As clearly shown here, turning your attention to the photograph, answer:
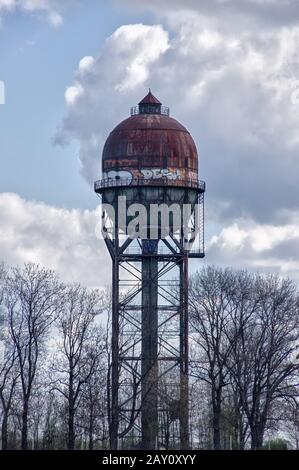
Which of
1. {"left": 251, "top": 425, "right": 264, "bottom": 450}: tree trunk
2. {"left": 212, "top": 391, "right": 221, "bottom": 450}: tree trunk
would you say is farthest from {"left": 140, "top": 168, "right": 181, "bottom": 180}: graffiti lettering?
{"left": 251, "top": 425, "right": 264, "bottom": 450}: tree trunk

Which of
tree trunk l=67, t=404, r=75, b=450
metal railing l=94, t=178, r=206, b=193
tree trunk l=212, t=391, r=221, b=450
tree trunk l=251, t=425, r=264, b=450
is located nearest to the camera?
tree trunk l=67, t=404, r=75, b=450

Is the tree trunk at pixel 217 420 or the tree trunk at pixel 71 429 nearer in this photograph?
the tree trunk at pixel 71 429

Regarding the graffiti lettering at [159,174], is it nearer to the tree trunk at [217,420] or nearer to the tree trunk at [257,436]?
the tree trunk at [217,420]

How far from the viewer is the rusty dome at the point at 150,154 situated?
A: 13588cm

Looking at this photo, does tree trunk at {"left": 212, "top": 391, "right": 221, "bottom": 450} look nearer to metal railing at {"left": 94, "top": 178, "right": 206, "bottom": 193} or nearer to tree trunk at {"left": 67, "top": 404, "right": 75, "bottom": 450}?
tree trunk at {"left": 67, "top": 404, "right": 75, "bottom": 450}

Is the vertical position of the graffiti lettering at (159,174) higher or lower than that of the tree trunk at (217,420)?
higher

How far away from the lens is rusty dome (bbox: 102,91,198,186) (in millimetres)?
135875

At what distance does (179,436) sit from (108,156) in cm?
1966

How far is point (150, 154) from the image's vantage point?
5364 inches

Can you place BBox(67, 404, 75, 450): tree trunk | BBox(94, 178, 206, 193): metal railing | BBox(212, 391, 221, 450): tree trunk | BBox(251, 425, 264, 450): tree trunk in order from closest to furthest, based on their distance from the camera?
1. BBox(67, 404, 75, 450): tree trunk
2. BBox(251, 425, 264, 450): tree trunk
3. BBox(212, 391, 221, 450): tree trunk
4. BBox(94, 178, 206, 193): metal railing

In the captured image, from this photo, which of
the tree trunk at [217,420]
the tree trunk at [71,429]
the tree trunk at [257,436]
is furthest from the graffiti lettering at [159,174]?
the tree trunk at [257,436]
